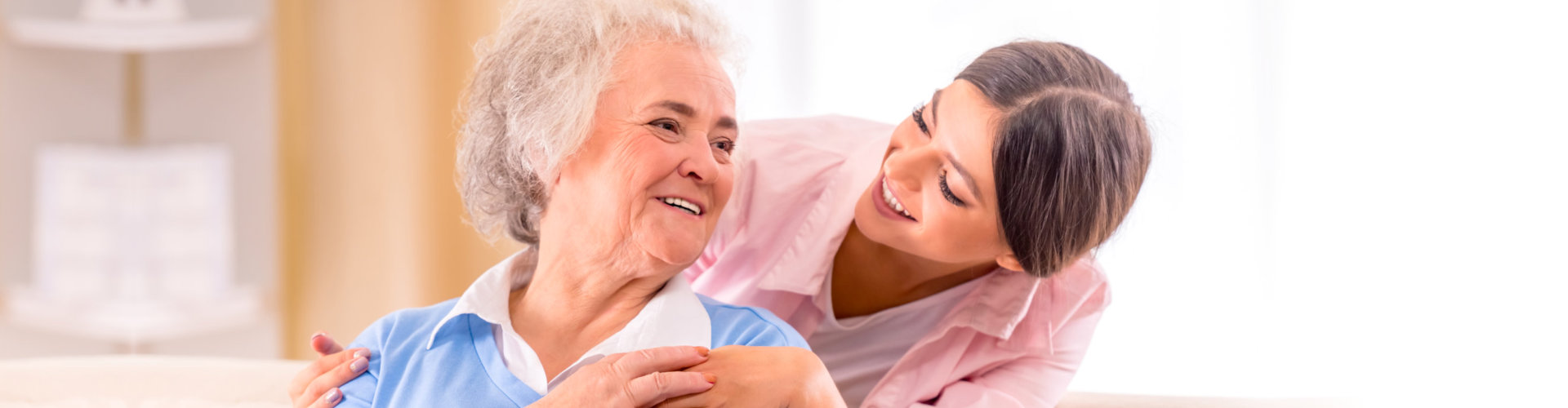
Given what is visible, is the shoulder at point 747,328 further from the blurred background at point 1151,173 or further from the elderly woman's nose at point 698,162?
the blurred background at point 1151,173

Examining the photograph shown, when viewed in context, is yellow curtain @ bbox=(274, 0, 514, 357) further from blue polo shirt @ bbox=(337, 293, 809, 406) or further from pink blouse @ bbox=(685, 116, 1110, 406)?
blue polo shirt @ bbox=(337, 293, 809, 406)

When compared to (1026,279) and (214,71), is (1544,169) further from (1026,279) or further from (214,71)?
(214,71)

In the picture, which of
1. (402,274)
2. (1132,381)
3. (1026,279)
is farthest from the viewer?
(402,274)

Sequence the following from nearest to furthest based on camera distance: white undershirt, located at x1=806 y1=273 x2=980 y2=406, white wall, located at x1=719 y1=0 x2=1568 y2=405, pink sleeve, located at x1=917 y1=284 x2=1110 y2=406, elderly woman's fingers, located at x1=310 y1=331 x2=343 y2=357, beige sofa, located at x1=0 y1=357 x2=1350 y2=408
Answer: elderly woman's fingers, located at x1=310 y1=331 x2=343 y2=357, pink sleeve, located at x1=917 y1=284 x2=1110 y2=406, white undershirt, located at x1=806 y1=273 x2=980 y2=406, beige sofa, located at x1=0 y1=357 x2=1350 y2=408, white wall, located at x1=719 y1=0 x2=1568 y2=405

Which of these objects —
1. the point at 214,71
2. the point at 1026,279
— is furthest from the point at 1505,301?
the point at 214,71

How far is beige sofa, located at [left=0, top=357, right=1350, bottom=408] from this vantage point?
6.12 ft

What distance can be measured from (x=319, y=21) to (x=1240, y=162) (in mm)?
2626

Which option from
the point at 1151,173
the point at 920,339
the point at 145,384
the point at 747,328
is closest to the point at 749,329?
the point at 747,328

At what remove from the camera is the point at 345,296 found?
323 centimetres

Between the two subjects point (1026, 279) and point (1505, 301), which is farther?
point (1505, 301)

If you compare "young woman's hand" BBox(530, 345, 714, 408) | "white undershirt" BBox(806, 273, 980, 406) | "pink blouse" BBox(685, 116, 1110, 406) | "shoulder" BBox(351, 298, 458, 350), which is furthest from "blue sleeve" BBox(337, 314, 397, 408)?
"white undershirt" BBox(806, 273, 980, 406)

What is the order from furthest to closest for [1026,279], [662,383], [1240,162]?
[1240,162] → [1026,279] → [662,383]

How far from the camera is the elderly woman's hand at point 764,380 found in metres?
1.15

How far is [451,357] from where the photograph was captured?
135 cm
